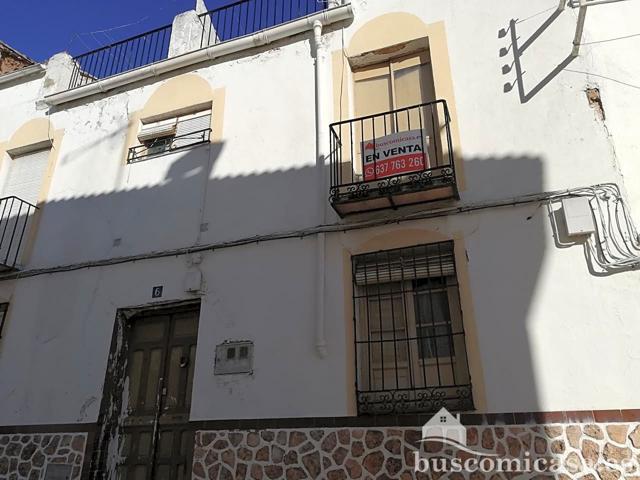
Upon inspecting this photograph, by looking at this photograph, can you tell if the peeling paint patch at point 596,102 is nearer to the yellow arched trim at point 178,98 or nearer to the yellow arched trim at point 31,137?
the yellow arched trim at point 178,98

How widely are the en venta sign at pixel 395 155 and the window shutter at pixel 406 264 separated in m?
0.85

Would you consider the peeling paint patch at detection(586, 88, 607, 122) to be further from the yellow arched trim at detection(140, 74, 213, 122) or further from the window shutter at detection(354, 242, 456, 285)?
the yellow arched trim at detection(140, 74, 213, 122)

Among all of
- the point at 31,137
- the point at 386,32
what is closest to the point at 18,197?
the point at 31,137

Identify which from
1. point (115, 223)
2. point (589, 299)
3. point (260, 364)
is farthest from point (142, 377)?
point (589, 299)

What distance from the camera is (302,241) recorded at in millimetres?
5656

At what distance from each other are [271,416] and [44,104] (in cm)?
690

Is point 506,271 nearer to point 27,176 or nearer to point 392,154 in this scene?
point 392,154

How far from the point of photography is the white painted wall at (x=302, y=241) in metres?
4.43

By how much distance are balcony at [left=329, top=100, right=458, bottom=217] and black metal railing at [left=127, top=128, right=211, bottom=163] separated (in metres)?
2.07

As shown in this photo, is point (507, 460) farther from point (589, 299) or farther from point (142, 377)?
point (142, 377)

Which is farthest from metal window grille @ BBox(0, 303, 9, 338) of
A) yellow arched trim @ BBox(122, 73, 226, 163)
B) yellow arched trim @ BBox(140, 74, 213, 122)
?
yellow arched trim @ BBox(140, 74, 213, 122)

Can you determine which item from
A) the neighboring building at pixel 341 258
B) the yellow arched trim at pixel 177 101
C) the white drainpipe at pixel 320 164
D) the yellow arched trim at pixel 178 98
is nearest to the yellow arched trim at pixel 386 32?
the neighboring building at pixel 341 258

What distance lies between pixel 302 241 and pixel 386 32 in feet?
10.1

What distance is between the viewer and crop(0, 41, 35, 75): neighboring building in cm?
1017
